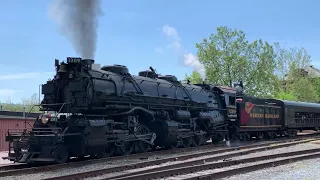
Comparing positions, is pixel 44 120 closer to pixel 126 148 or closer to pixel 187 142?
pixel 126 148

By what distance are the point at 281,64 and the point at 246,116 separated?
44993 mm

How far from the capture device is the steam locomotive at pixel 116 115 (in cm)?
1331

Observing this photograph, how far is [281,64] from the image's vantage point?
65500 millimetres

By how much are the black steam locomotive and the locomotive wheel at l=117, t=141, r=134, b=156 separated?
11mm

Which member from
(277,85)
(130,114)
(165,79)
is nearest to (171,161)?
(130,114)

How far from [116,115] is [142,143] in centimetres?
199

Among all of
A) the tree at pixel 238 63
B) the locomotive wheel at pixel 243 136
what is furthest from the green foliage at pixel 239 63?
the locomotive wheel at pixel 243 136

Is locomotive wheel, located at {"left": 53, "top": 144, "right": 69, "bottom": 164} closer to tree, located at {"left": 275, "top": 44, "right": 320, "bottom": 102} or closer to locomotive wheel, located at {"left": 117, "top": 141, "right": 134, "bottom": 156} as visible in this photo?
locomotive wheel, located at {"left": 117, "top": 141, "right": 134, "bottom": 156}

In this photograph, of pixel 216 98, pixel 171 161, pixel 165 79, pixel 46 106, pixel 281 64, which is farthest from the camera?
pixel 281 64

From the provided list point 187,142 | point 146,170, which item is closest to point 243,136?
point 187,142

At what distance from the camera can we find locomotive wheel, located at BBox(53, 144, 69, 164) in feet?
42.4

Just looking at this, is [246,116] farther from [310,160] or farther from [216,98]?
[310,160]

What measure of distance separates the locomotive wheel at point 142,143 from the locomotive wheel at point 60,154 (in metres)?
3.39

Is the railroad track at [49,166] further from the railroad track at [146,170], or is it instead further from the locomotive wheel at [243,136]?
the locomotive wheel at [243,136]
